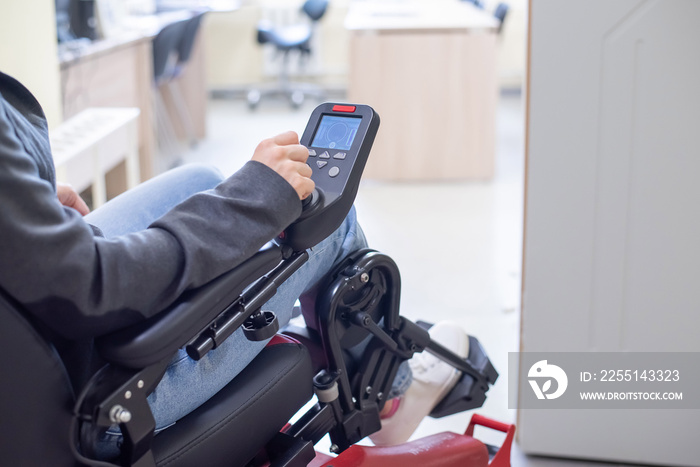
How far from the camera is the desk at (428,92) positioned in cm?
347

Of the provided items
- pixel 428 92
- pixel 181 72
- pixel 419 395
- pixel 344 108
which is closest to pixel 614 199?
pixel 419 395

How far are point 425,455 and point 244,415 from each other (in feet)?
1.32

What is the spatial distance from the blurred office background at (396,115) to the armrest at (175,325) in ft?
2.32

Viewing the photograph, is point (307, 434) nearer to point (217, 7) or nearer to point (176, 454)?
point (176, 454)

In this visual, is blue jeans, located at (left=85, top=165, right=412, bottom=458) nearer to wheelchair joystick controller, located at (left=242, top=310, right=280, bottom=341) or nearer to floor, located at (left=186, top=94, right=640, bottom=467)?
wheelchair joystick controller, located at (left=242, top=310, right=280, bottom=341)

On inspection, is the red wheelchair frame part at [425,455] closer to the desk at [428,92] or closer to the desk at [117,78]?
the desk at [117,78]

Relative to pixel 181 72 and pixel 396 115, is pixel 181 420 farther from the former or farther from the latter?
pixel 181 72

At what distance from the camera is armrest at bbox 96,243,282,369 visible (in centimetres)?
70

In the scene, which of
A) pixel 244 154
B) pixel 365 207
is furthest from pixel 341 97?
pixel 365 207

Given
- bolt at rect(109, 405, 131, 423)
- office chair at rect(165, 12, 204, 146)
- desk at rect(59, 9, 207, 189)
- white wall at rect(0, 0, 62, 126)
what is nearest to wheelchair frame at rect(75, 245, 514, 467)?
bolt at rect(109, 405, 131, 423)

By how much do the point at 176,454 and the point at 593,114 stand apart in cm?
88

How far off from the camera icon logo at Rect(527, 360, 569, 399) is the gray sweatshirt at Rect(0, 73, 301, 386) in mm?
749

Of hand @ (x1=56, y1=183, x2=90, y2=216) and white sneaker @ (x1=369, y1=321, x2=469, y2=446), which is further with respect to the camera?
white sneaker @ (x1=369, y1=321, x2=469, y2=446)

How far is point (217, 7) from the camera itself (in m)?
5.21
